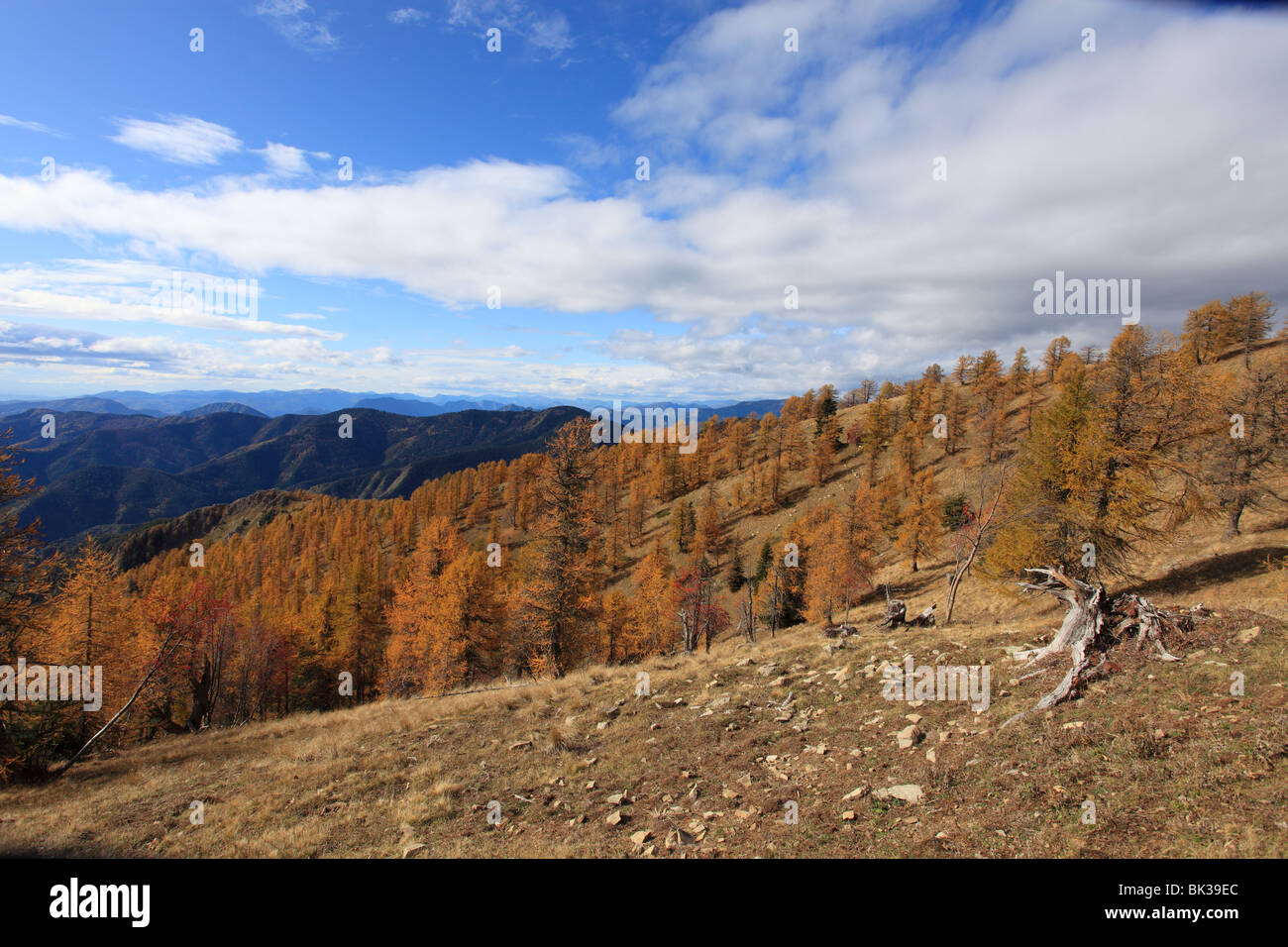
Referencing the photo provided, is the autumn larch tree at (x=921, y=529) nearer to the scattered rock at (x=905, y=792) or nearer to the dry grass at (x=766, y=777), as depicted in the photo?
the dry grass at (x=766, y=777)

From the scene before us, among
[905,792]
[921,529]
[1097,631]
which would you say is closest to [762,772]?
[905,792]

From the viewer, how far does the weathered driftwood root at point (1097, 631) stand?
10.2 metres

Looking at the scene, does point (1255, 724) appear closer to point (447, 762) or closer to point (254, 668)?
point (447, 762)

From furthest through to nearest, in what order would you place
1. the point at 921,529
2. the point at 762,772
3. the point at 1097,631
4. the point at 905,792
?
the point at 921,529
the point at 1097,631
the point at 762,772
the point at 905,792

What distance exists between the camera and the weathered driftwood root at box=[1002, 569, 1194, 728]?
10188 millimetres

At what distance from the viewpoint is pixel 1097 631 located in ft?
37.2

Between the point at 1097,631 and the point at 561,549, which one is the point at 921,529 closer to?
the point at 561,549

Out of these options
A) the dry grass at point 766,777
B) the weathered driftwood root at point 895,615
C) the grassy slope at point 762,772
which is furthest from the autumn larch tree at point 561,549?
the weathered driftwood root at point 895,615

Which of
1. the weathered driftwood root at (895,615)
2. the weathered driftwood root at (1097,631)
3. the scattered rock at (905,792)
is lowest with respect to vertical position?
the weathered driftwood root at (895,615)

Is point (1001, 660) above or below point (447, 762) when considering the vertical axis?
above
